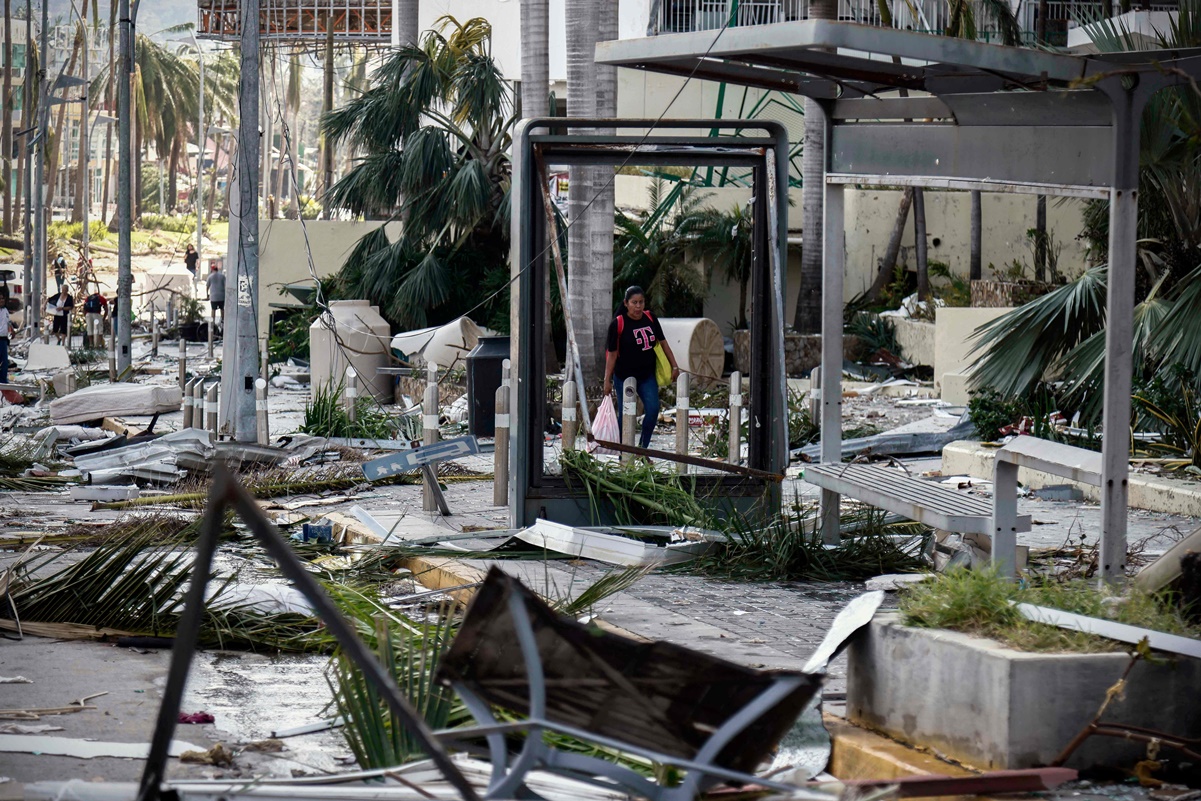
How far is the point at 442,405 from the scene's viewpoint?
67.2ft

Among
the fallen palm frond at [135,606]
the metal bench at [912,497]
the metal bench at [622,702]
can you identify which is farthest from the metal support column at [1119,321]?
the fallen palm frond at [135,606]

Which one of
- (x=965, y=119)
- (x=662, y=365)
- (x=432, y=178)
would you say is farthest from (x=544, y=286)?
(x=432, y=178)

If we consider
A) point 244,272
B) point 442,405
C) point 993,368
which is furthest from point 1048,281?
point 244,272

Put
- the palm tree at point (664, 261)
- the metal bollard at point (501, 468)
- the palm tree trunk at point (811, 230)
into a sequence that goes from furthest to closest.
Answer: the palm tree at point (664, 261) < the palm tree trunk at point (811, 230) < the metal bollard at point (501, 468)

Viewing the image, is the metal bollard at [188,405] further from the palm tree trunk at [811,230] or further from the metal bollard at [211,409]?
the palm tree trunk at [811,230]

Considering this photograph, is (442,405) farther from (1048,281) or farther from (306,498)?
(1048,281)

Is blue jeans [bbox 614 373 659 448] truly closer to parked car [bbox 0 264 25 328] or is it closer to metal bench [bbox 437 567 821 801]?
metal bench [bbox 437 567 821 801]

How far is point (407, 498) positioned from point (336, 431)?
3.77m

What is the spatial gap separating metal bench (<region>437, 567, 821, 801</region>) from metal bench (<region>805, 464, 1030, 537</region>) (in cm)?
228

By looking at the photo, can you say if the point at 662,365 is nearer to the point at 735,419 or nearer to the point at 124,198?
the point at 735,419

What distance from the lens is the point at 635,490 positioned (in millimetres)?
9469

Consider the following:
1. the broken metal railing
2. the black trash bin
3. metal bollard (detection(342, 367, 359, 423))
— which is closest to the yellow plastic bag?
the black trash bin

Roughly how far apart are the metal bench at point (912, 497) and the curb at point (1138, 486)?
2885mm

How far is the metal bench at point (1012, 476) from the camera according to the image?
580cm
